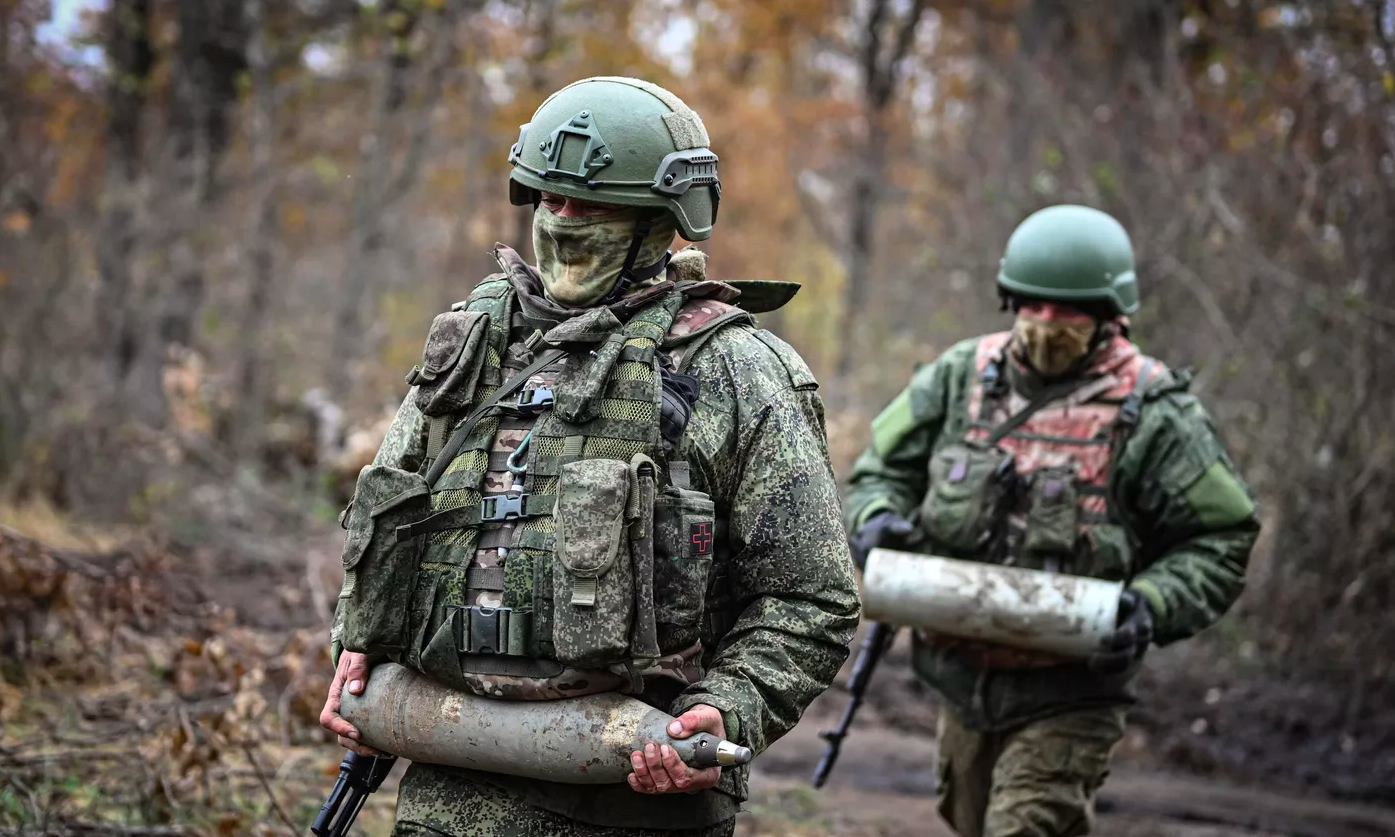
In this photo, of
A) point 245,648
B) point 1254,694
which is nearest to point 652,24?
point 1254,694

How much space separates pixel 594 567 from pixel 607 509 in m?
0.10

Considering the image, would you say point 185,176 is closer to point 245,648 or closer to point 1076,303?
point 245,648

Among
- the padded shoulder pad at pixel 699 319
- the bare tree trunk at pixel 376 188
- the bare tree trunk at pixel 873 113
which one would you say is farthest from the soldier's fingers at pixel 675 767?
the bare tree trunk at pixel 873 113

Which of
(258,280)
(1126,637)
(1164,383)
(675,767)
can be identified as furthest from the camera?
(258,280)

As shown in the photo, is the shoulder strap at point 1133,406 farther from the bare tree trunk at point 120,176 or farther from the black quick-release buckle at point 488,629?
the bare tree trunk at point 120,176

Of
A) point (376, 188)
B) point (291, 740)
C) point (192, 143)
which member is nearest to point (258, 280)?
point (376, 188)

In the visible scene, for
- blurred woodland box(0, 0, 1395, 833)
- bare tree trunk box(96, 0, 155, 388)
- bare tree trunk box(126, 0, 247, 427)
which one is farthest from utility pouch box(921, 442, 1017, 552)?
bare tree trunk box(126, 0, 247, 427)

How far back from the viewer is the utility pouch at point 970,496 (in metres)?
4.70

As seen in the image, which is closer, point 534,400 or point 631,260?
point 534,400

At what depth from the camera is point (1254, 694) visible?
28.2 ft

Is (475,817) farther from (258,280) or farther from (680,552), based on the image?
(258,280)

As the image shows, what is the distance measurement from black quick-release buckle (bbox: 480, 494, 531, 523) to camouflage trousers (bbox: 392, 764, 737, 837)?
0.53 m

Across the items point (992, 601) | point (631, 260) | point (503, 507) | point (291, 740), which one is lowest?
point (291, 740)

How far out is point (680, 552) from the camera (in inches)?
107
